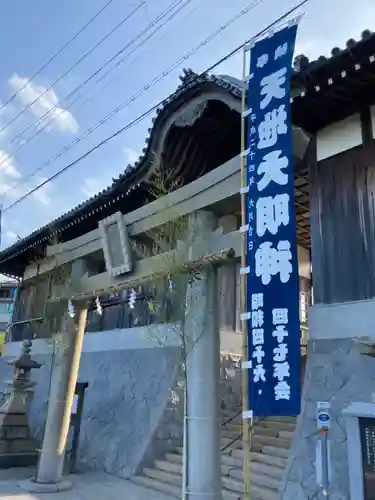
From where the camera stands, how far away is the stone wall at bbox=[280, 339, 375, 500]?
580 cm

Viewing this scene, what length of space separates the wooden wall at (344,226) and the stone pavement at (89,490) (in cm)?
468

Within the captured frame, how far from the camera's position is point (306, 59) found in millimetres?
6258

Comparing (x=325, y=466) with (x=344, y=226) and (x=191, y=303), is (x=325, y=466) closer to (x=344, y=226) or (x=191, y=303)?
(x=191, y=303)

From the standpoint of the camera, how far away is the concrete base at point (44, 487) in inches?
325

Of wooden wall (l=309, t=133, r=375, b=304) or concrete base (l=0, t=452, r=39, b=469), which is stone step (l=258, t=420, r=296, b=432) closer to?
wooden wall (l=309, t=133, r=375, b=304)

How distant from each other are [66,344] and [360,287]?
5.83 m

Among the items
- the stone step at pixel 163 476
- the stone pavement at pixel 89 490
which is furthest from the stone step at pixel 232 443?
the stone pavement at pixel 89 490

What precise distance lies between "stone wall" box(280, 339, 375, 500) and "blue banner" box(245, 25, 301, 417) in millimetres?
1502

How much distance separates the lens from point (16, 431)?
36.3 feet

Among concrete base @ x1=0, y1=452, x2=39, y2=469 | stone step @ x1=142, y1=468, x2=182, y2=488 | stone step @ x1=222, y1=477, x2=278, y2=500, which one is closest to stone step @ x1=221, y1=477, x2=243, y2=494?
stone step @ x1=222, y1=477, x2=278, y2=500

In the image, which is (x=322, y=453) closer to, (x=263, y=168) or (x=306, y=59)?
(x=263, y=168)

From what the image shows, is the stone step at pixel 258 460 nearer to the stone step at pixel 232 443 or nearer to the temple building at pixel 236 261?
the temple building at pixel 236 261

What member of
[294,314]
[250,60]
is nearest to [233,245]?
[294,314]

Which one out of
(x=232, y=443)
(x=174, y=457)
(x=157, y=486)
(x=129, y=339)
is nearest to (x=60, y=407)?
(x=157, y=486)
